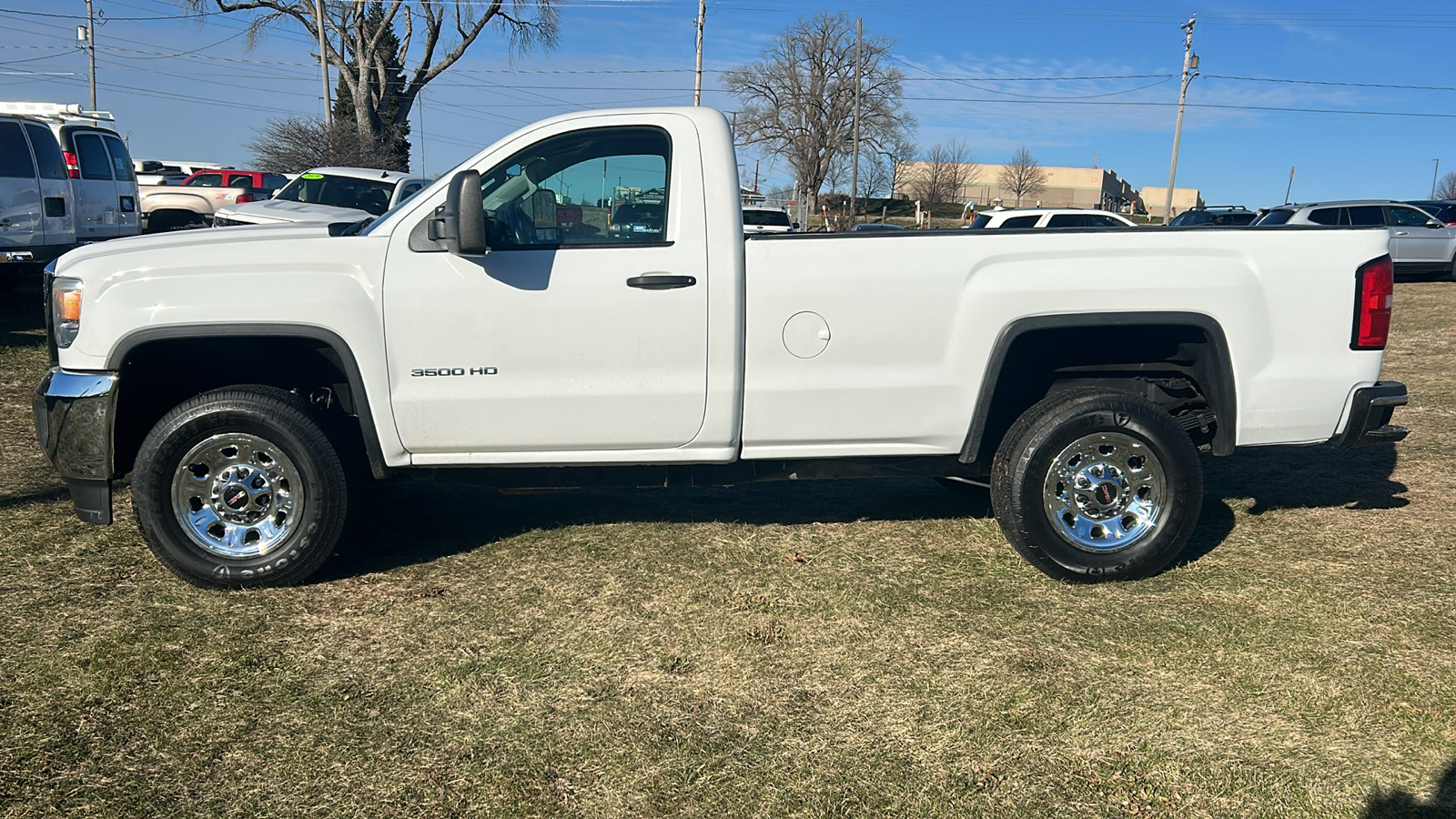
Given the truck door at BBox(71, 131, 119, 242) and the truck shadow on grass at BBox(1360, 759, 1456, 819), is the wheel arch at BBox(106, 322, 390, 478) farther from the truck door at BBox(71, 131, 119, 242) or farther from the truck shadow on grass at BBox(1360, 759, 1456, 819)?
the truck door at BBox(71, 131, 119, 242)

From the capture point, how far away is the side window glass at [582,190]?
4227 millimetres

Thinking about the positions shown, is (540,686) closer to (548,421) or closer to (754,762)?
(754,762)

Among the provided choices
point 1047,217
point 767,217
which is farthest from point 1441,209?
point 767,217

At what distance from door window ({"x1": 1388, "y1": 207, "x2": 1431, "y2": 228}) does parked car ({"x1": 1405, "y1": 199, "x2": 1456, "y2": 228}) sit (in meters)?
0.82

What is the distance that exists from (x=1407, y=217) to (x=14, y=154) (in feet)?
71.7

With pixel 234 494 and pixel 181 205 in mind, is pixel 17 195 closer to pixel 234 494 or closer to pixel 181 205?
pixel 234 494

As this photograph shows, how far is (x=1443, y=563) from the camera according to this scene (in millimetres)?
4656

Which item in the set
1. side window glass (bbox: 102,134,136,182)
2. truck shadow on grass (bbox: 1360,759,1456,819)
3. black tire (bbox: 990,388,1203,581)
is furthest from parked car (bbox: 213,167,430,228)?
truck shadow on grass (bbox: 1360,759,1456,819)

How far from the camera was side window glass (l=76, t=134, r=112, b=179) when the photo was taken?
1186 cm

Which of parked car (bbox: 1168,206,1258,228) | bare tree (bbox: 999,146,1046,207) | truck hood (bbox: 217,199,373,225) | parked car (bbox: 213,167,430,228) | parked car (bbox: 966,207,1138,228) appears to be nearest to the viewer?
truck hood (bbox: 217,199,373,225)

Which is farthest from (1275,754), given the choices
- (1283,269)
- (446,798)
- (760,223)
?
(760,223)

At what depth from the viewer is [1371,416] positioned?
4.35 m

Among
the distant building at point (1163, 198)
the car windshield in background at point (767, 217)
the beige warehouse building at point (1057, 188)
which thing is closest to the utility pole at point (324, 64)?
the car windshield in background at point (767, 217)

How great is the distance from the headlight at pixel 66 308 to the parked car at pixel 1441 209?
2255cm
